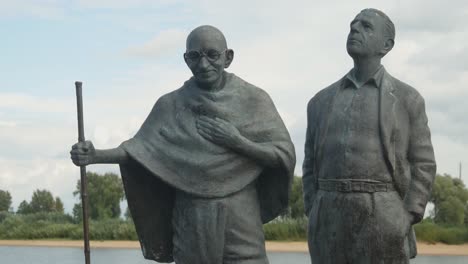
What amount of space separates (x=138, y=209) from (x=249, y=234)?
90 centimetres

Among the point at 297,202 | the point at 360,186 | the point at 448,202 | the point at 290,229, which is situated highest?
the point at 448,202

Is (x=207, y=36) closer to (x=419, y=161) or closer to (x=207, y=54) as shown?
(x=207, y=54)

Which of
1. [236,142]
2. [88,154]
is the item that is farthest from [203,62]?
[88,154]

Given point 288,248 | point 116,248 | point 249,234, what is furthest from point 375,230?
point 116,248

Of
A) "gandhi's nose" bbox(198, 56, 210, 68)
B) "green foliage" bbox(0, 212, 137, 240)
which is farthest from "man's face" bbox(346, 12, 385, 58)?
"green foliage" bbox(0, 212, 137, 240)

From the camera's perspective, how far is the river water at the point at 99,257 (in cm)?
2717

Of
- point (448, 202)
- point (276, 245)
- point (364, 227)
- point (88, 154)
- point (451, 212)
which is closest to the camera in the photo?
point (88, 154)

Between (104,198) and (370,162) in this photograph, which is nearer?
(370,162)

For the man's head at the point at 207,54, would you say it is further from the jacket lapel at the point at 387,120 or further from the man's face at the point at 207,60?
the jacket lapel at the point at 387,120

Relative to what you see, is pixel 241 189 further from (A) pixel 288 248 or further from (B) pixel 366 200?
(A) pixel 288 248

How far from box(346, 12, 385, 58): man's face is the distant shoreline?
73.4 feet

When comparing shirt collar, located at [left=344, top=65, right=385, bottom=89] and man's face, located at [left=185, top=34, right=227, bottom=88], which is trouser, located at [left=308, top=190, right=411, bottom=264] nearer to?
shirt collar, located at [left=344, top=65, right=385, bottom=89]

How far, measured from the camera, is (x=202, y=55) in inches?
293

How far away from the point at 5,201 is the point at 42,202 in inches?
151
